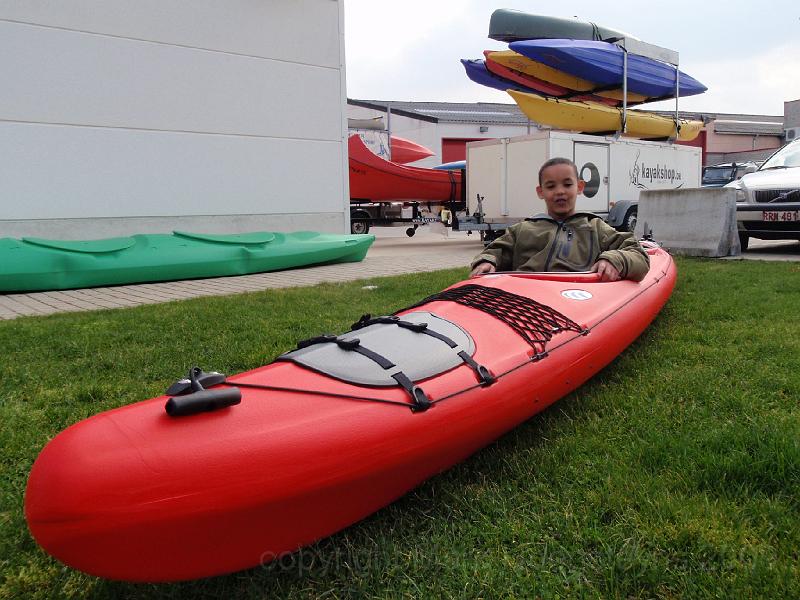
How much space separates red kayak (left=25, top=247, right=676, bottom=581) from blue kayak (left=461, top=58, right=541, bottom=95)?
10.2 meters

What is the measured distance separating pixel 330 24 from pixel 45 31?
Result: 3.60m

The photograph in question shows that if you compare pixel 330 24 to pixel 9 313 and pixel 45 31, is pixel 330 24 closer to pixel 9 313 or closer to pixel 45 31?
pixel 45 31

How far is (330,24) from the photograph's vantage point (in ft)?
27.7

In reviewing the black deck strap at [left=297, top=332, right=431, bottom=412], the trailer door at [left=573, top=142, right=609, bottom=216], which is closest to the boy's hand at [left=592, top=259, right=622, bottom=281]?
the black deck strap at [left=297, top=332, right=431, bottom=412]

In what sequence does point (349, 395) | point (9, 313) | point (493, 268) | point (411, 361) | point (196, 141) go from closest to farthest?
point (349, 395)
point (411, 361)
point (493, 268)
point (9, 313)
point (196, 141)

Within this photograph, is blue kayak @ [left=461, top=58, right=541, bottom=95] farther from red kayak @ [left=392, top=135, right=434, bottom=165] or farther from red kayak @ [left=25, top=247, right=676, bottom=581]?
red kayak @ [left=25, top=247, right=676, bottom=581]

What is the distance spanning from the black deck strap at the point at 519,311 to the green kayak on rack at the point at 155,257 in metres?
4.73

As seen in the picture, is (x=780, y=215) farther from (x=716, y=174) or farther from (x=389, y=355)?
(x=716, y=174)

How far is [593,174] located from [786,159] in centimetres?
258

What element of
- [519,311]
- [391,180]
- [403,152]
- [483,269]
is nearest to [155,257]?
[483,269]

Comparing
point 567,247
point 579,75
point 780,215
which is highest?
point 579,75

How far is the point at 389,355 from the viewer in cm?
176

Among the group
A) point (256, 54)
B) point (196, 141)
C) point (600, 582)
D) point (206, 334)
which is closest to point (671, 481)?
point (600, 582)

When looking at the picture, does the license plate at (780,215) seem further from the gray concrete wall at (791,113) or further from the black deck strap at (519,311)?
the gray concrete wall at (791,113)
